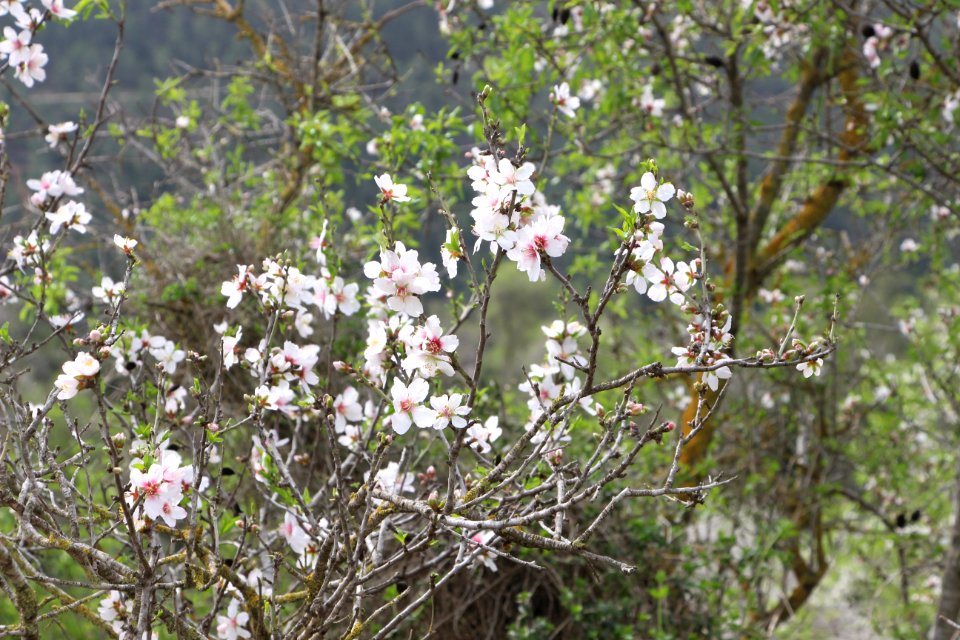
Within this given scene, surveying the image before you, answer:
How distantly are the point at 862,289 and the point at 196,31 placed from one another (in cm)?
2540

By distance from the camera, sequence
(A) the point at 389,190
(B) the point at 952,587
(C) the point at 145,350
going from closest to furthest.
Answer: (A) the point at 389,190, (C) the point at 145,350, (B) the point at 952,587

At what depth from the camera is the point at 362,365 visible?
2697 mm

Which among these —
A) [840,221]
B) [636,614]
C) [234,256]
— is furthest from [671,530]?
[840,221]

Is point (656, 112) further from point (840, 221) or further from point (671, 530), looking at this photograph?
point (840, 221)

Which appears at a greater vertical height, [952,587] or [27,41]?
[27,41]

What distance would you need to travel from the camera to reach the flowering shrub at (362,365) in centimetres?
171

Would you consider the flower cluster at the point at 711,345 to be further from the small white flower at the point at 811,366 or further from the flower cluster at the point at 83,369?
the flower cluster at the point at 83,369

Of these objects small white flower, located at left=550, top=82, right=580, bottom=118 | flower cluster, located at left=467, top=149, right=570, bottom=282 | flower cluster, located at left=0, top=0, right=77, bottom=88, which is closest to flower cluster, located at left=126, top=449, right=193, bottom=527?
flower cluster, located at left=467, top=149, right=570, bottom=282

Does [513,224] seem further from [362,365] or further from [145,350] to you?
[145,350]

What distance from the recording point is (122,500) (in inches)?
57.7

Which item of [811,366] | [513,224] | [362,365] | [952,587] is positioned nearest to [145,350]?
[362,365]

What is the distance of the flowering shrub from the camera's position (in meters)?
1.71

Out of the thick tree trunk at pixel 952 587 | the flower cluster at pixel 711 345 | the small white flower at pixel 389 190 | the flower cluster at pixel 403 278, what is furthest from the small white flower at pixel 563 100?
the thick tree trunk at pixel 952 587

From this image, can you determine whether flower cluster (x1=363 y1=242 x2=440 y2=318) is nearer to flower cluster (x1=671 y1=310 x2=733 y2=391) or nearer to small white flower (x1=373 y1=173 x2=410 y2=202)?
small white flower (x1=373 y1=173 x2=410 y2=202)
